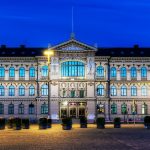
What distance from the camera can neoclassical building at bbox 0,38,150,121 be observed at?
9712cm

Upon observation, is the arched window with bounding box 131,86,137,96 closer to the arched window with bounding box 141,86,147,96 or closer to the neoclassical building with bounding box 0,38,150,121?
the neoclassical building with bounding box 0,38,150,121

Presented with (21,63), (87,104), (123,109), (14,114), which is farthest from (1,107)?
(123,109)

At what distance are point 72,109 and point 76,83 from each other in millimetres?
5050

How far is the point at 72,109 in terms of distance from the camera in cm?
Result: 9712

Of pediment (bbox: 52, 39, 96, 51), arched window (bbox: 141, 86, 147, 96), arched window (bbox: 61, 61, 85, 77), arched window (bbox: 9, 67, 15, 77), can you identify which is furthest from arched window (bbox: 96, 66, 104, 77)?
arched window (bbox: 9, 67, 15, 77)

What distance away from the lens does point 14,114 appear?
9825 cm

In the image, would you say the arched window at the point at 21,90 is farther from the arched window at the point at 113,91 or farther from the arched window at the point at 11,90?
the arched window at the point at 113,91

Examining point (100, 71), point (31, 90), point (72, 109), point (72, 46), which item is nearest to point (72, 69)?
point (72, 46)

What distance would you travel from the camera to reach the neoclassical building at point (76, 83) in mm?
97125

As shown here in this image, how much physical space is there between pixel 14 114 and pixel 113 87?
65.6 ft

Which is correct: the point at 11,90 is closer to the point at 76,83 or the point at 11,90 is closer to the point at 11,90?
the point at 11,90

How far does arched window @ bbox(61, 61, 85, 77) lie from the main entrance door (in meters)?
5.56

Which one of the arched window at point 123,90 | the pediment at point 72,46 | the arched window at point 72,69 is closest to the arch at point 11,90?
the arched window at point 72,69

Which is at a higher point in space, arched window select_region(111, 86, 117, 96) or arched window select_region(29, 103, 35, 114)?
arched window select_region(111, 86, 117, 96)
